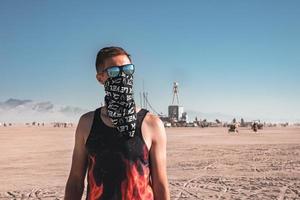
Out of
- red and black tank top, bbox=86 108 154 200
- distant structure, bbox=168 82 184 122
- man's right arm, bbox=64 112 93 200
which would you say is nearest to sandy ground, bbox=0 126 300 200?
man's right arm, bbox=64 112 93 200

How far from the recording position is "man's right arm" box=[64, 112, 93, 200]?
8.28ft

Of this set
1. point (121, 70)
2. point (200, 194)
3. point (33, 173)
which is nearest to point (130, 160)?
point (121, 70)

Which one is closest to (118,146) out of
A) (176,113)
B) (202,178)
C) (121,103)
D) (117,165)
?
(117,165)

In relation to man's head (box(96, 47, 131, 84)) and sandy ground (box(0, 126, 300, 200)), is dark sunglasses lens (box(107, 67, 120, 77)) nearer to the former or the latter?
man's head (box(96, 47, 131, 84))

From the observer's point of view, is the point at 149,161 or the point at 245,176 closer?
the point at 149,161

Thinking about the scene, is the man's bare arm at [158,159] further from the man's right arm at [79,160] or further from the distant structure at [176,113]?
the distant structure at [176,113]

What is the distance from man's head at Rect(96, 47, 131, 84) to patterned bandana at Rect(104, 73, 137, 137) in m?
Answer: 0.08

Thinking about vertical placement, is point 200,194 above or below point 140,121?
below

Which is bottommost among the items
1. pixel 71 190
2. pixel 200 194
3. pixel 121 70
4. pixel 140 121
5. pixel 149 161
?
pixel 200 194

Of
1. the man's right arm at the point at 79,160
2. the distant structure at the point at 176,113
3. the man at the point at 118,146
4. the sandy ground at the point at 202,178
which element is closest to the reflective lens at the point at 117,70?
the man at the point at 118,146

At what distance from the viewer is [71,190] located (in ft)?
8.46

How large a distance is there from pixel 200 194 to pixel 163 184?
7811 mm

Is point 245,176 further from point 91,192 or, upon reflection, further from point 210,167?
point 91,192

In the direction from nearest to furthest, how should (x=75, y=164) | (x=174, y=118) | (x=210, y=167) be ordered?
1. (x=75, y=164)
2. (x=210, y=167)
3. (x=174, y=118)
